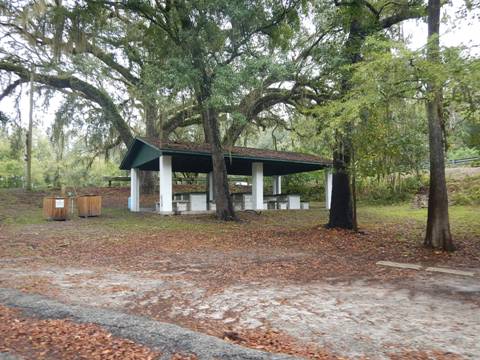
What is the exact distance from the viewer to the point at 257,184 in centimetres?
1733

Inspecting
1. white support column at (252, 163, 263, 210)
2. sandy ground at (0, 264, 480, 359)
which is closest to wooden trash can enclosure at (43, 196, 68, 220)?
sandy ground at (0, 264, 480, 359)

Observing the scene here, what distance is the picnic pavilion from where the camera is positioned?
1475 cm

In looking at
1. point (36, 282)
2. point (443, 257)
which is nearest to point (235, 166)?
point (443, 257)

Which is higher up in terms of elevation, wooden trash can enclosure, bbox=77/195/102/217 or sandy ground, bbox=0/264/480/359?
wooden trash can enclosure, bbox=77/195/102/217

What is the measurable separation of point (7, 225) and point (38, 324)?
32.0ft

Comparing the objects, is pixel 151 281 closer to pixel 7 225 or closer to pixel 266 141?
pixel 7 225

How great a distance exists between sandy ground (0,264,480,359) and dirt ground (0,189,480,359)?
1 centimetres

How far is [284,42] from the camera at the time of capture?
1084 centimetres

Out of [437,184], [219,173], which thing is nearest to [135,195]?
[219,173]

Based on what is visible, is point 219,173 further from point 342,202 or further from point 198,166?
point 198,166

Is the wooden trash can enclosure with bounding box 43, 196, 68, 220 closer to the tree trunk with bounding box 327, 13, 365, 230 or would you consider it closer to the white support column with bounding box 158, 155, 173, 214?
the white support column with bounding box 158, 155, 173, 214

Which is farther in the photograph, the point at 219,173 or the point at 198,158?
the point at 198,158

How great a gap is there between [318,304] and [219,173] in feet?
30.1

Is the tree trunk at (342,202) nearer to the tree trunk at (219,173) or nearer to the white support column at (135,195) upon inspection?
the tree trunk at (219,173)
